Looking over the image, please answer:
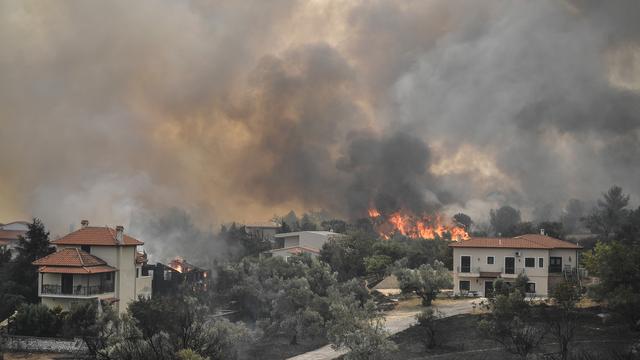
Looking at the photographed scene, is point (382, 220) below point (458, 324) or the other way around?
the other way around

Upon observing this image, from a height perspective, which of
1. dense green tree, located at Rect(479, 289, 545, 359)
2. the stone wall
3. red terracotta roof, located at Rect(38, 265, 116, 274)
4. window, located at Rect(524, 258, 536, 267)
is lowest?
the stone wall

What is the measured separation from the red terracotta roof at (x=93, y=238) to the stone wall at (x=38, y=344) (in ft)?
31.5

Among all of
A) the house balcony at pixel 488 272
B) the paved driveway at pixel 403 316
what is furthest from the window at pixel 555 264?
the paved driveway at pixel 403 316

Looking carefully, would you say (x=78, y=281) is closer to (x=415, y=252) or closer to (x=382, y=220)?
(x=415, y=252)

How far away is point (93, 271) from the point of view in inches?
1836

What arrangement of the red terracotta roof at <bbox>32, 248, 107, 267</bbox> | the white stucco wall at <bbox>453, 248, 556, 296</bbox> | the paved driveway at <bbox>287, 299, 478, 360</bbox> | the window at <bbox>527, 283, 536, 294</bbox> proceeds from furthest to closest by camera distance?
the white stucco wall at <bbox>453, 248, 556, 296</bbox> < the window at <bbox>527, 283, 536, 294</bbox> < the red terracotta roof at <bbox>32, 248, 107, 267</bbox> < the paved driveway at <bbox>287, 299, 478, 360</bbox>

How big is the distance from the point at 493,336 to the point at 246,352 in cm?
1380

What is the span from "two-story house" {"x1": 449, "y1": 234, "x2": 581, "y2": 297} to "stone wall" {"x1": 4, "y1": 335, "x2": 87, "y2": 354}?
29.4 meters

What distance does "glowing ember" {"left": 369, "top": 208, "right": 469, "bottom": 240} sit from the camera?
316 ft

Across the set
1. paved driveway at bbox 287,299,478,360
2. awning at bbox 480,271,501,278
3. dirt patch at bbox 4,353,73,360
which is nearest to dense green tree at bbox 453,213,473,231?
awning at bbox 480,271,501,278

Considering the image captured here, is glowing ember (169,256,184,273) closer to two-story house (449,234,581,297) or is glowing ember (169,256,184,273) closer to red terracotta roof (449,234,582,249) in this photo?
red terracotta roof (449,234,582,249)

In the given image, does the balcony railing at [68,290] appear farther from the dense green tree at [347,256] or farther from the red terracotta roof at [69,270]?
the dense green tree at [347,256]

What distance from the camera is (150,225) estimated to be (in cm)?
6962

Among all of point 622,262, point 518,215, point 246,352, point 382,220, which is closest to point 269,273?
point 246,352
